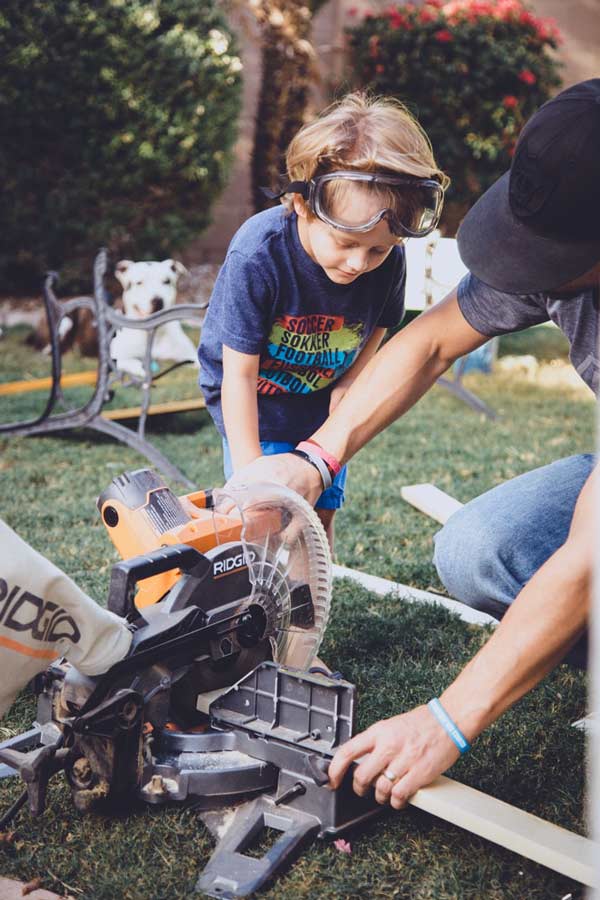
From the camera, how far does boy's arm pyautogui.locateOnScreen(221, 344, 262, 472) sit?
2594 mm

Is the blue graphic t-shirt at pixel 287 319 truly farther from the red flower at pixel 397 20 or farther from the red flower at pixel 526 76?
the red flower at pixel 397 20

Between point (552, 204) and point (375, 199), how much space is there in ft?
2.26

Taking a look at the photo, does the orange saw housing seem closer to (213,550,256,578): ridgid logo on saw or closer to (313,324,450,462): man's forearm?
(213,550,256,578): ridgid logo on saw

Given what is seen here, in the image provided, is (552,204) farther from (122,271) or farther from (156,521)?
(122,271)

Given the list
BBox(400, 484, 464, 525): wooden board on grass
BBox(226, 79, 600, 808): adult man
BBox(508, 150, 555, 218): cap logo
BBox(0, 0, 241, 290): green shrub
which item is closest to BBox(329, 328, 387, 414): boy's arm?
BBox(226, 79, 600, 808): adult man

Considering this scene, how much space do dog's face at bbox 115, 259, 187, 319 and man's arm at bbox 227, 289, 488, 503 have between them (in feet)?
10.8

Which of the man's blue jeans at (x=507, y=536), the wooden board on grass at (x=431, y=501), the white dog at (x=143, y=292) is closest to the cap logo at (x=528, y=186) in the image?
the man's blue jeans at (x=507, y=536)

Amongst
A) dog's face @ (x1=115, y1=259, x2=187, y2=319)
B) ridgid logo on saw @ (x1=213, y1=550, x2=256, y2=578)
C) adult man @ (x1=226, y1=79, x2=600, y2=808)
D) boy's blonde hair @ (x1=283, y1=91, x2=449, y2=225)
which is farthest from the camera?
dog's face @ (x1=115, y1=259, x2=187, y2=319)

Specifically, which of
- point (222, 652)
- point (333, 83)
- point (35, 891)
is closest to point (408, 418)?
point (222, 652)

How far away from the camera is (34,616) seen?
1.57 metres

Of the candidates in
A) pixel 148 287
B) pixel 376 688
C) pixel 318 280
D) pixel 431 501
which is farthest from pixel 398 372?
pixel 148 287

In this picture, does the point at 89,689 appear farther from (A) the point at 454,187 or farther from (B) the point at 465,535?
(A) the point at 454,187

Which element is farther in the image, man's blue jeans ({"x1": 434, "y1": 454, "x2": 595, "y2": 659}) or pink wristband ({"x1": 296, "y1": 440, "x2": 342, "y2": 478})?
pink wristband ({"x1": 296, "y1": 440, "x2": 342, "y2": 478})

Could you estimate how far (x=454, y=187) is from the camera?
9.04m
